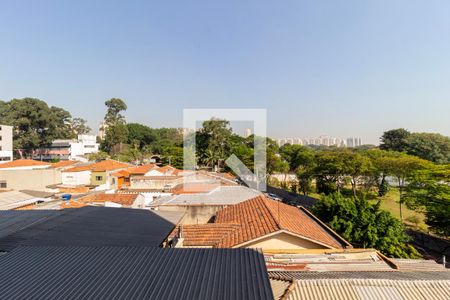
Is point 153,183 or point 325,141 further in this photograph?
point 325,141

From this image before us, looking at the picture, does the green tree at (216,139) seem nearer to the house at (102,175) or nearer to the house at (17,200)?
the house at (102,175)

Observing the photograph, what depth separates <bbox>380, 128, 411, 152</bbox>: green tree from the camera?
4475 cm

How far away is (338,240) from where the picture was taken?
8.62 metres

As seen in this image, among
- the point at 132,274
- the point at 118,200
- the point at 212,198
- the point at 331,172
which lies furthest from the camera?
the point at 331,172

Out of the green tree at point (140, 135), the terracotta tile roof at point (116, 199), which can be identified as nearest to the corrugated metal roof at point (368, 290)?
the terracotta tile roof at point (116, 199)

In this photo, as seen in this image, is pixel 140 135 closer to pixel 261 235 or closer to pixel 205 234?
pixel 205 234

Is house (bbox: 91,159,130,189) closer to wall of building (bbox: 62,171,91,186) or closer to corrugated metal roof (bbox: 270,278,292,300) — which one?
wall of building (bbox: 62,171,91,186)

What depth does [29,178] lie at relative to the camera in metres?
21.3

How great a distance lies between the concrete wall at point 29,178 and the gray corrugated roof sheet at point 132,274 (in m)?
21.5

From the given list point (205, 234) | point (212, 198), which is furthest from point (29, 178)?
point (205, 234)

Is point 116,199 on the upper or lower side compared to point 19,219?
lower

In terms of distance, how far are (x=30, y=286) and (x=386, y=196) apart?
32.0m

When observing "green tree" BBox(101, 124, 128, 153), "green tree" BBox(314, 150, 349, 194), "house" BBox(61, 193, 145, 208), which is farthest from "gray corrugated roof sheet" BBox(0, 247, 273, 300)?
"green tree" BBox(101, 124, 128, 153)

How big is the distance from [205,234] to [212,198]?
5.06 m
